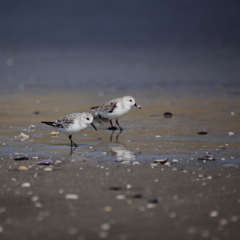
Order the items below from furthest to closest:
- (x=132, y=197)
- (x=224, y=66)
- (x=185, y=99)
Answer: (x=224, y=66)
(x=185, y=99)
(x=132, y=197)

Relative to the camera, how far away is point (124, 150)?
341 inches

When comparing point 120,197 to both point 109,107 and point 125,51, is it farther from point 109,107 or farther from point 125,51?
point 125,51

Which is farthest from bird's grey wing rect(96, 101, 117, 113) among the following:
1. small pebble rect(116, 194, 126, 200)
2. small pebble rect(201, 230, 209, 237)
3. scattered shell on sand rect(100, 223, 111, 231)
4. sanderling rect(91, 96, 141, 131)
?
small pebble rect(201, 230, 209, 237)

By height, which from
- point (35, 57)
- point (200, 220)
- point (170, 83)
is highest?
point (35, 57)

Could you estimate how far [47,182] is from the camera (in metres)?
6.31

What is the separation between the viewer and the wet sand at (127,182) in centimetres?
468

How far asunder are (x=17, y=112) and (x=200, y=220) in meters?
9.36

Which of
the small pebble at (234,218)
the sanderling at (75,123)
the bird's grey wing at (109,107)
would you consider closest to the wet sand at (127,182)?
the small pebble at (234,218)

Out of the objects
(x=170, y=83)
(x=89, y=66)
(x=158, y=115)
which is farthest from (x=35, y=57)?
(x=158, y=115)

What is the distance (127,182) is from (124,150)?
2.40 metres

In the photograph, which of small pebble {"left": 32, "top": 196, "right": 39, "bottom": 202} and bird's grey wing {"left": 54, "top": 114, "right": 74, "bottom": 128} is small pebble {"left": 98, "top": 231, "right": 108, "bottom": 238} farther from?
bird's grey wing {"left": 54, "top": 114, "right": 74, "bottom": 128}

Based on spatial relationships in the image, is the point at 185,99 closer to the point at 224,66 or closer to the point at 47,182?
the point at 224,66

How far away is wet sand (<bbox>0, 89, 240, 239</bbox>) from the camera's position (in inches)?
184

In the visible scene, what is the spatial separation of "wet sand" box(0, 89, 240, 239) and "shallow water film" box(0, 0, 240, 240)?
0.6 inches
